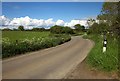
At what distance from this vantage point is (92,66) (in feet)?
38.7

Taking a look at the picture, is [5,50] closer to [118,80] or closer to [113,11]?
[113,11]

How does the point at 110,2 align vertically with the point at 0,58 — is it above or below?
above

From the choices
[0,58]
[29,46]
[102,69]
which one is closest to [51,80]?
[102,69]

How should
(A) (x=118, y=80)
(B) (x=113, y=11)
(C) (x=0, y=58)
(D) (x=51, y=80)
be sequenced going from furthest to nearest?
1. (C) (x=0, y=58)
2. (B) (x=113, y=11)
3. (D) (x=51, y=80)
4. (A) (x=118, y=80)

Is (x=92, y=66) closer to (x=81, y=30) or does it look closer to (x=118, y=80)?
(x=118, y=80)

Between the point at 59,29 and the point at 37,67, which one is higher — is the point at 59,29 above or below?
below

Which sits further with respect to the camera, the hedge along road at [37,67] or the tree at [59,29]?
the tree at [59,29]

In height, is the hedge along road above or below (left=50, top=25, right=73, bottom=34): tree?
above

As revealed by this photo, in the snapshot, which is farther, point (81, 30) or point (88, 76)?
point (81, 30)

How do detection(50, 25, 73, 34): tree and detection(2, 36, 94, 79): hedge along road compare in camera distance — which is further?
detection(50, 25, 73, 34): tree

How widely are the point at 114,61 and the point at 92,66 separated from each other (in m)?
1.77

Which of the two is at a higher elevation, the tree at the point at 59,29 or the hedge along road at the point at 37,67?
the hedge along road at the point at 37,67

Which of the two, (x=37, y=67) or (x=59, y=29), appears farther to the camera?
(x=59, y=29)

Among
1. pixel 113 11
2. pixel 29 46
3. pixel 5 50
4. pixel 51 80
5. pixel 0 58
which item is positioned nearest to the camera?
pixel 51 80
